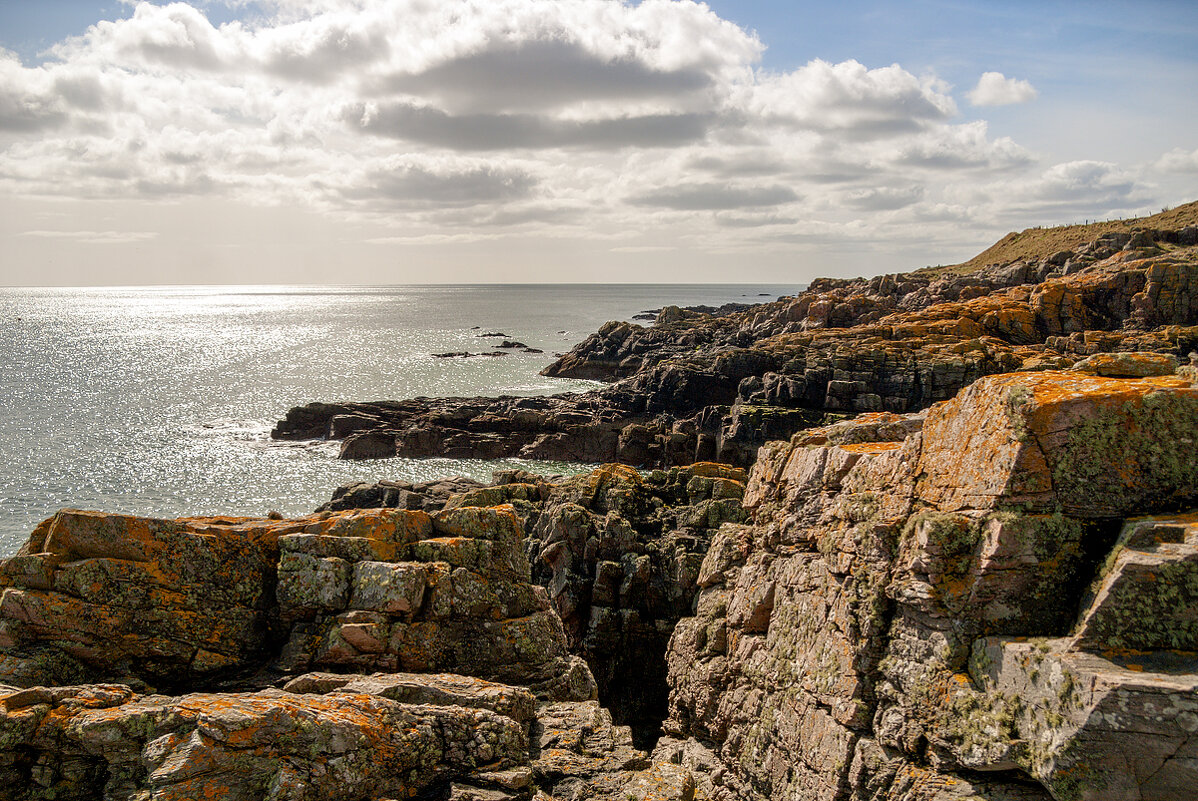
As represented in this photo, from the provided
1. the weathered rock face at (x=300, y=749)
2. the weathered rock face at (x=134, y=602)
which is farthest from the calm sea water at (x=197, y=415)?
the weathered rock face at (x=300, y=749)

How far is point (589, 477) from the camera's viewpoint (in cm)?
3055

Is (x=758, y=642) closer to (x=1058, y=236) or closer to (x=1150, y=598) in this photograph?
(x=1150, y=598)

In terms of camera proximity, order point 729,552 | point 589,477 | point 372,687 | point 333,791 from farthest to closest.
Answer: point 589,477
point 729,552
point 372,687
point 333,791

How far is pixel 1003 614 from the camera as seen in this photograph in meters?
9.45

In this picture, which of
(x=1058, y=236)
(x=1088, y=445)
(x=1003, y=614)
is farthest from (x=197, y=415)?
(x=1058, y=236)

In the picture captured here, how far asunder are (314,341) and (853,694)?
188259 millimetres

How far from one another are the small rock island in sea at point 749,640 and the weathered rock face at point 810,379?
127 ft

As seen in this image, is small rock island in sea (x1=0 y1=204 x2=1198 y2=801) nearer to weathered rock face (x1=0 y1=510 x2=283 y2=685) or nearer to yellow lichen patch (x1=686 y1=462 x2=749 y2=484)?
weathered rock face (x1=0 y1=510 x2=283 y2=685)

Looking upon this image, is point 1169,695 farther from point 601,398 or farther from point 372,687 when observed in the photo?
point 601,398

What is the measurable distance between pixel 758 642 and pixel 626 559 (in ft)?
35.4

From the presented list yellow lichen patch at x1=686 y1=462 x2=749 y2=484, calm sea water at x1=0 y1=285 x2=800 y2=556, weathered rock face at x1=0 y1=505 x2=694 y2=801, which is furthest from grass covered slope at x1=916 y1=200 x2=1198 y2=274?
weathered rock face at x1=0 y1=505 x2=694 y2=801

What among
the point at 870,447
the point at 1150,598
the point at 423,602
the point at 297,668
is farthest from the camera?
the point at 870,447

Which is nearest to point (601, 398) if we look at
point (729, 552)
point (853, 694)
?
point (729, 552)

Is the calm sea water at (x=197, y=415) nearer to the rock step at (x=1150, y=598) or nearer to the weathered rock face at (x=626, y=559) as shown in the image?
Answer: the weathered rock face at (x=626, y=559)
